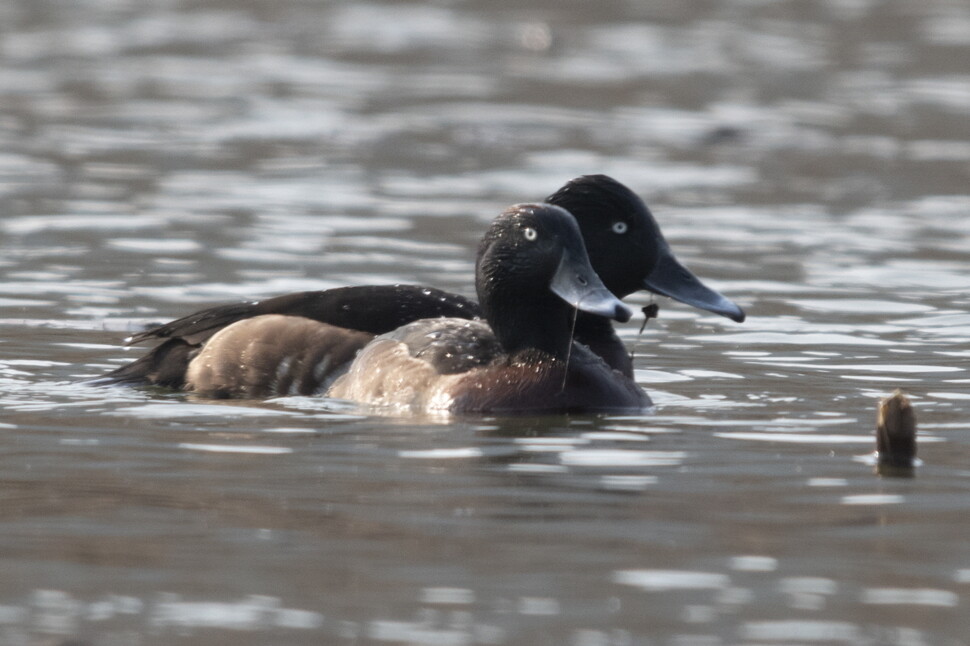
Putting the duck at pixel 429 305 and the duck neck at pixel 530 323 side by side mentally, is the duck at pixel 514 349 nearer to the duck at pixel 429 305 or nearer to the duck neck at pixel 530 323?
the duck neck at pixel 530 323

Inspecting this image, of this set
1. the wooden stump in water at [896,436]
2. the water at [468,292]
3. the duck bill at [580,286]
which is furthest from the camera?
the duck bill at [580,286]

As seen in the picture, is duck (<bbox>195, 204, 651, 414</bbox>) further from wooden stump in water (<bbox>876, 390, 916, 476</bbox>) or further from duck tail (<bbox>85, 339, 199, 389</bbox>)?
wooden stump in water (<bbox>876, 390, 916, 476</bbox>)

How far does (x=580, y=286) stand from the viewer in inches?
308

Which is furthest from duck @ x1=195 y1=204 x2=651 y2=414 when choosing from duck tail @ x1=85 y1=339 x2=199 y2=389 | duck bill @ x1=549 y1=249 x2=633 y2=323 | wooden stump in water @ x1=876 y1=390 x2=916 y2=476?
wooden stump in water @ x1=876 y1=390 x2=916 y2=476

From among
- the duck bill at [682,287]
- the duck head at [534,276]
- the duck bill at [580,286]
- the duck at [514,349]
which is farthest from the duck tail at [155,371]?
the duck bill at [682,287]

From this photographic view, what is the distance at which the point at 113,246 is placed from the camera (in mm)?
12945

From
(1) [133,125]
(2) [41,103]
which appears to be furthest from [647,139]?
(2) [41,103]

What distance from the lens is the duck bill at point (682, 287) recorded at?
8430 millimetres

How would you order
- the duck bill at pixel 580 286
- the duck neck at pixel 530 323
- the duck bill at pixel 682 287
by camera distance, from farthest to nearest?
1. the duck bill at pixel 682 287
2. the duck neck at pixel 530 323
3. the duck bill at pixel 580 286

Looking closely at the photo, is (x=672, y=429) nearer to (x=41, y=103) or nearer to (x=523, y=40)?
(x=41, y=103)

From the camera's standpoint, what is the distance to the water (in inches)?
201

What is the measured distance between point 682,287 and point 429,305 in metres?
1.14

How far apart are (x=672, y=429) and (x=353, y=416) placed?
1.31m

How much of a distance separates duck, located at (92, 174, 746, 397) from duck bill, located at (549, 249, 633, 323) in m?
0.64
